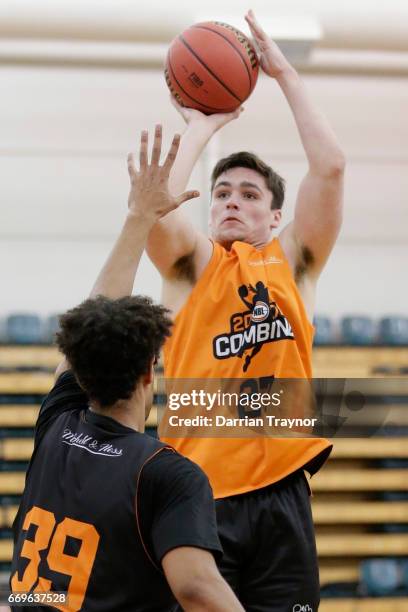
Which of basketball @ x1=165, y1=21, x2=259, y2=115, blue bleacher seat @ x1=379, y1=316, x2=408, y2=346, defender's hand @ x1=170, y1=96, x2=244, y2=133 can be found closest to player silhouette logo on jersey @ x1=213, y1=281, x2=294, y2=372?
defender's hand @ x1=170, y1=96, x2=244, y2=133

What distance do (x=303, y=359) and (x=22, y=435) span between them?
4600mm

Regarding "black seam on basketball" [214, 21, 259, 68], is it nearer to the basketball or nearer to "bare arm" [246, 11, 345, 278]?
the basketball

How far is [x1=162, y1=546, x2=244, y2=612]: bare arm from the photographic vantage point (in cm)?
181

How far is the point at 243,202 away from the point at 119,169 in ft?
13.8

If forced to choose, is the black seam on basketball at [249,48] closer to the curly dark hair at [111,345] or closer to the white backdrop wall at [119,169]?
the curly dark hair at [111,345]

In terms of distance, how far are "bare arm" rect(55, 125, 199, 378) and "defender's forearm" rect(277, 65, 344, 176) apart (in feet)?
3.15

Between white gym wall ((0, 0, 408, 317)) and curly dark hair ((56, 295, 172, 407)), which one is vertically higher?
white gym wall ((0, 0, 408, 317))

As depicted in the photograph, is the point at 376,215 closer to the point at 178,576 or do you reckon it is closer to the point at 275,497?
the point at 275,497

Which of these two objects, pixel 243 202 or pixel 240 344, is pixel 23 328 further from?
pixel 240 344

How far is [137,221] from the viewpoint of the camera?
95.7 inches

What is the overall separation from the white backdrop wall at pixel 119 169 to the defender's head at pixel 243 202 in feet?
12.4

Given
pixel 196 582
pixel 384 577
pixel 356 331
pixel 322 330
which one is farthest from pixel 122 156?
pixel 196 582

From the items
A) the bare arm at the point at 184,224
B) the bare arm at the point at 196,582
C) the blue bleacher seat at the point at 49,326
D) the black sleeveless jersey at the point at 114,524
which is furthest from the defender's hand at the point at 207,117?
the blue bleacher seat at the point at 49,326

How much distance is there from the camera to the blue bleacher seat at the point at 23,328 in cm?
736
